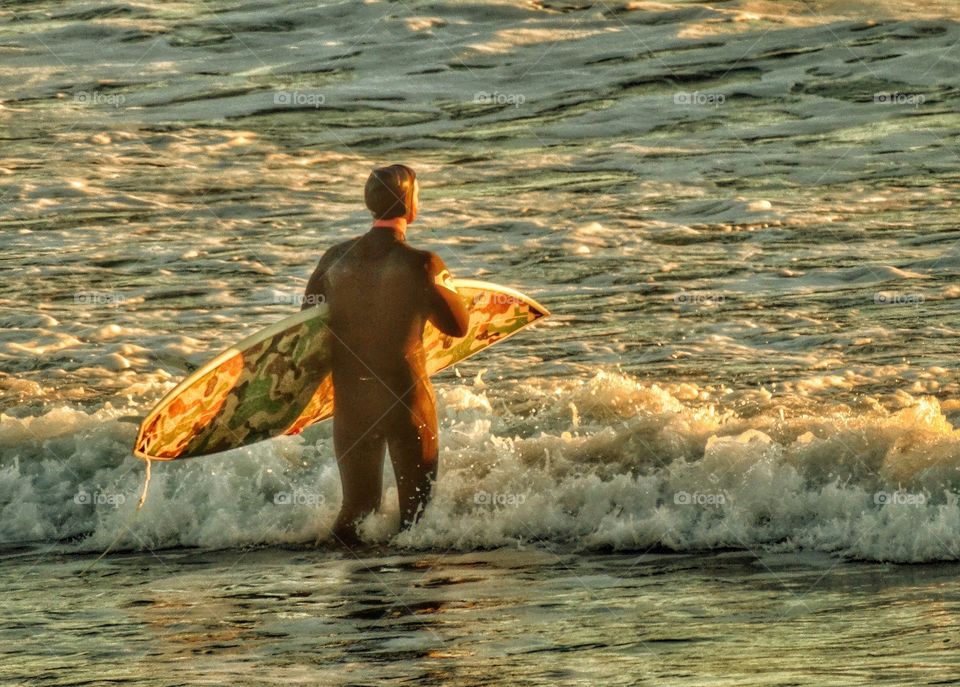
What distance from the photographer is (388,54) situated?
21531 millimetres

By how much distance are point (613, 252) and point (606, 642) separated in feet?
28.6

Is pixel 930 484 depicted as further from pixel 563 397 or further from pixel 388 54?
pixel 388 54

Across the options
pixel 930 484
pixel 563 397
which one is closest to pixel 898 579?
pixel 930 484
